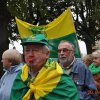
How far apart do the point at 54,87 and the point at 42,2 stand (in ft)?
54.8

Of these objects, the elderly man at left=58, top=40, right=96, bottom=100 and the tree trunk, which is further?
the tree trunk

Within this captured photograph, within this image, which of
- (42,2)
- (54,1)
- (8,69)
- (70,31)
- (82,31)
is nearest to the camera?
(8,69)

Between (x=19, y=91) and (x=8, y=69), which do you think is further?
(x=8, y=69)

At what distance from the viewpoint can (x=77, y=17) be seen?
94.8ft

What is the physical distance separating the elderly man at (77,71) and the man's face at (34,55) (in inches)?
81.8

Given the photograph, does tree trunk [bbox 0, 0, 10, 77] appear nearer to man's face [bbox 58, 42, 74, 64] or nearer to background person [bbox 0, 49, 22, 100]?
background person [bbox 0, 49, 22, 100]

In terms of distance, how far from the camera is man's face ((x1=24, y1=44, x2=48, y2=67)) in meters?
4.57

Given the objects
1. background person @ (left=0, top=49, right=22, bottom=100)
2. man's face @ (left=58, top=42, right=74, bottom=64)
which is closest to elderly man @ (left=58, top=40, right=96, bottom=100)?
man's face @ (left=58, top=42, right=74, bottom=64)

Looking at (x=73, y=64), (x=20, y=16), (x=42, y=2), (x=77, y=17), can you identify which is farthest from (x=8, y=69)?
(x=77, y=17)

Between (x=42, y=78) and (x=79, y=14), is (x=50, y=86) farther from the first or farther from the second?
(x=79, y=14)

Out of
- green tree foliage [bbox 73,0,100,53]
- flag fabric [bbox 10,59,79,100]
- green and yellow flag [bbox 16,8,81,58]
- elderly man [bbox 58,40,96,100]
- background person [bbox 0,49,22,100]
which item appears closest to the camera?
flag fabric [bbox 10,59,79,100]

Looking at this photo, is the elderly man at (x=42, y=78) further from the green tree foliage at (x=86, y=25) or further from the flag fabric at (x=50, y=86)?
the green tree foliage at (x=86, y=25)

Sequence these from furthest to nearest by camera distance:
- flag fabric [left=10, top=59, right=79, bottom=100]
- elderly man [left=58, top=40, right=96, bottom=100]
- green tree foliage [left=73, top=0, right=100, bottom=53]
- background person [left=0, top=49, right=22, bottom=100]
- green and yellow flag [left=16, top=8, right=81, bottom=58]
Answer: green tree foliage [left=73, top=0, right=100, bottom=53] → green and yellow flag [left=16, top=8, right=81, bottom=58] → background person [left=0, top=49, right=22, bottom=100] → elderly man [left=58, top=40, right=96, bottom=100] → flag fabric [left=10, top=59, right=79, bottom=100]

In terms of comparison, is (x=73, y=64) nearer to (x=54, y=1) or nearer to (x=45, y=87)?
(x=45, y=87)
